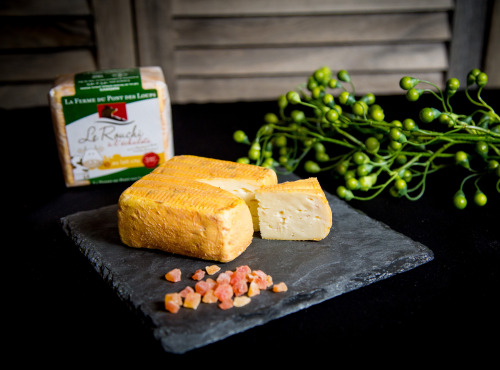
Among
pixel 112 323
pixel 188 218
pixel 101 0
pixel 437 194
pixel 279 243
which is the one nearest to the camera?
pixel 112 323

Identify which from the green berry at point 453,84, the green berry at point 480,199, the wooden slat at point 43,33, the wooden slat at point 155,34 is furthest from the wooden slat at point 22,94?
the green berry at point 480,199

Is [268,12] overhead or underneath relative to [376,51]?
overhead

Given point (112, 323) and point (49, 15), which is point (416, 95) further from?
point (49, 15)

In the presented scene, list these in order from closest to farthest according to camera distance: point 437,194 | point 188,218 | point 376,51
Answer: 1. point 188,218
2. point 437,194
3. point 376,51

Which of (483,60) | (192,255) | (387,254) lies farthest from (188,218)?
(483,60)

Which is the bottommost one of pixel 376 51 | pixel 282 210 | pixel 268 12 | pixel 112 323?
pixel 112 323

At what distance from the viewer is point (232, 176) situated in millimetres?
1463

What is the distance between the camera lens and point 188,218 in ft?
4.22

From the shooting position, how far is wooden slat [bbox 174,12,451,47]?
3.05m

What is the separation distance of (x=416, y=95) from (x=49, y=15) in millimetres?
2223

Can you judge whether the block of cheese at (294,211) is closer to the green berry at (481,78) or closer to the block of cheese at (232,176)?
the block of cheese at (232,176)

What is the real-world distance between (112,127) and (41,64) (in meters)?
1.54

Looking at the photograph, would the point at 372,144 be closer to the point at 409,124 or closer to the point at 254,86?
the point at 409,124

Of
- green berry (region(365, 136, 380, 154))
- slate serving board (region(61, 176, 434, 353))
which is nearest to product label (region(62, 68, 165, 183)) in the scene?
slate serving board (region(61, 176, 434, 353))
